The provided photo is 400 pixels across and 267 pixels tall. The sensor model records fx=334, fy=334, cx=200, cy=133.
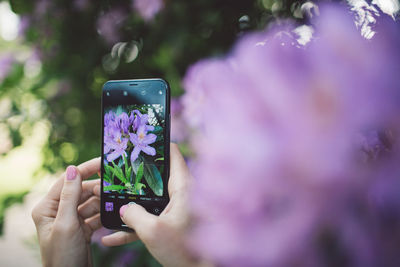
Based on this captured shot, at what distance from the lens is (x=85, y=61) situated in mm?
1326

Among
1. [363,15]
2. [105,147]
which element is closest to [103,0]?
[105,147]

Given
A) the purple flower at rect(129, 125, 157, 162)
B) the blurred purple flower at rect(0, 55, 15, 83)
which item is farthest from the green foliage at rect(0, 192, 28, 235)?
the purple flower at rect(129, 125, 157, 162)

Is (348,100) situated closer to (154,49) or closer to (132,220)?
(132,220)

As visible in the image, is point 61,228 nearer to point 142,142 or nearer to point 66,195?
point 66,195

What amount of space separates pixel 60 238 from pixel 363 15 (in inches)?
23.9

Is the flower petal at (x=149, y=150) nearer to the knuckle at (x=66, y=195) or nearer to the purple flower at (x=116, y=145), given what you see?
the purple flower at (x=116, y=145)

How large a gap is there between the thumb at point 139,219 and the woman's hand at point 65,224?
6.0 inches

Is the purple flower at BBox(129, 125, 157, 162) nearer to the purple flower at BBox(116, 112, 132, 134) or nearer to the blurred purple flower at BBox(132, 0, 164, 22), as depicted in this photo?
the purple flower at BBox(116, 112, 132, 134)

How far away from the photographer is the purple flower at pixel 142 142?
65 cm

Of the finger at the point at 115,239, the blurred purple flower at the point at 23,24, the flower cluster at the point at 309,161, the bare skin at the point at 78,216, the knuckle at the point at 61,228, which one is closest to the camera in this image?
the flower cluster at the point at 309,161

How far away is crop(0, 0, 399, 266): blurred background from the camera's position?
939mm

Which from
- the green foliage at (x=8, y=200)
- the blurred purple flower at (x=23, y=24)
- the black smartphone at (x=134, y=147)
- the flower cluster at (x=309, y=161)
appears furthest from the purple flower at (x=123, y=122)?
the blurred purple flower at (x=23, y=24)

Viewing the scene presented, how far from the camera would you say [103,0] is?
1201 mm

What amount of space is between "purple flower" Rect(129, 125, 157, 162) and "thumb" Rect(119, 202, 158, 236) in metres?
0.14
